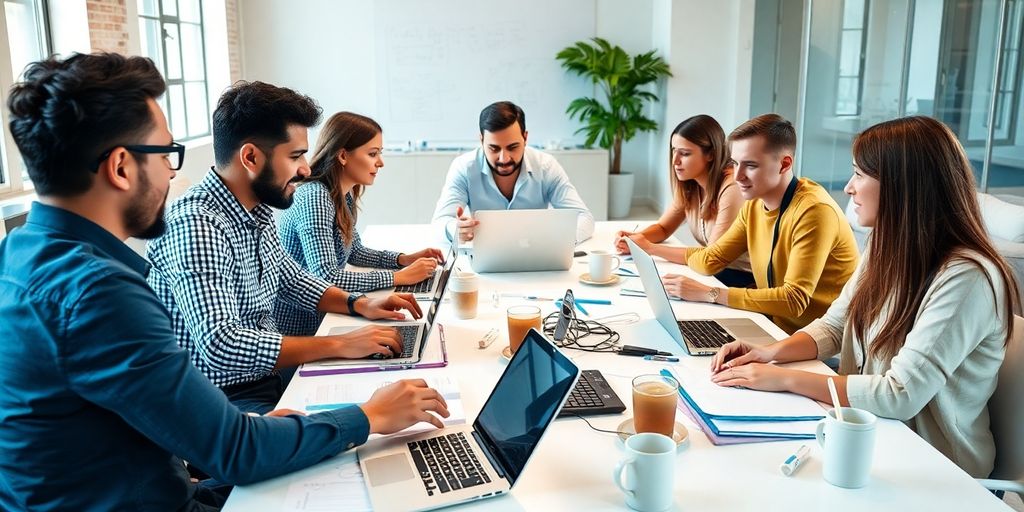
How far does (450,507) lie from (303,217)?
1583mm

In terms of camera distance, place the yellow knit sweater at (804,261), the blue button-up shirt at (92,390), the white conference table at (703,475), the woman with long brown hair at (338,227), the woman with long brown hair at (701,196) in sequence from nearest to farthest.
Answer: the blue button-up shirt at (92,390) < the white conference table at (703,475) < the yellow knit sweater at (804,261) < the woman with long brown hair at (338,227) < the woman with long brown hair at (701,196)

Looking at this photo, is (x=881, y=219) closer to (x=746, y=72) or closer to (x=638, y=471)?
(x=638, y=471)

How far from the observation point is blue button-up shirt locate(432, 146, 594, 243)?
11.6 feet

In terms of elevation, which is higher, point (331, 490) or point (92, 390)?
point (92, 390)

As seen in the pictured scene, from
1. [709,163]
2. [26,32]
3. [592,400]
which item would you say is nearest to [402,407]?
[592,400]

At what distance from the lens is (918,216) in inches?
63.4

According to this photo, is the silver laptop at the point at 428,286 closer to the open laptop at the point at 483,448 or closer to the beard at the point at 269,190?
the beard at the point at 269,190

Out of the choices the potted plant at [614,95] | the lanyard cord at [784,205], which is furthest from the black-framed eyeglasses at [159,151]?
the potted plant at [614,95]

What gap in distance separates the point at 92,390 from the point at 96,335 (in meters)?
0.08

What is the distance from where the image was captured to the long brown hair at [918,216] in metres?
1.59

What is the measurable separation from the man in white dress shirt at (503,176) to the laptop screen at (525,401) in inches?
80.9

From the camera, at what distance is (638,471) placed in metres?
1.13

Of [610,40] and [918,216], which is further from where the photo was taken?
[610,40]

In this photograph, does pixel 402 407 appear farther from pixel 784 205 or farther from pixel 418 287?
pixel 784 205
